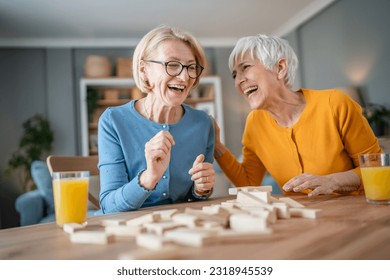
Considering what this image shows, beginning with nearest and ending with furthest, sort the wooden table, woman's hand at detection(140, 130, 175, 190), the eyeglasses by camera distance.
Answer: the wooden table → woman's hand at detection(140, 130, 175, 190) → the eyeglasses

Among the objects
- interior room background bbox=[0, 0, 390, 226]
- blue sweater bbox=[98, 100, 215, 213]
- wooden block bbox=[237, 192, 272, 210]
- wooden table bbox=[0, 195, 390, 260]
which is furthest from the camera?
interior room background bbox=[0, 0, 390, 226]

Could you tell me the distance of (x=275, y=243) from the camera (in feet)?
1.89

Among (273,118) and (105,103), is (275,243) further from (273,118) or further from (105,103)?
(105,103)

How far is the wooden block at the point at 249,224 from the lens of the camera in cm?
64

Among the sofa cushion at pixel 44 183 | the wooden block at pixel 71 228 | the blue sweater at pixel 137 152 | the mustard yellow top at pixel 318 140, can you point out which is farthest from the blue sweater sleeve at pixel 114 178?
the sofa cushion at pixel 44 183

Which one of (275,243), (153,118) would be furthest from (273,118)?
(275,243)

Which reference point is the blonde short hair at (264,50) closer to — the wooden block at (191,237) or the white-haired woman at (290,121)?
the white-haired woman at (290,121)

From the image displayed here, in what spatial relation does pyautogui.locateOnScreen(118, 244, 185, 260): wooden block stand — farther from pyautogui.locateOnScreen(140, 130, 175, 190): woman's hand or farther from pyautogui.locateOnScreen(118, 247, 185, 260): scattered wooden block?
pyautogui.locateOnScreen(140, 130, 175, 190): woman's hand

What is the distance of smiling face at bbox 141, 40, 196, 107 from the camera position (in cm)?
136

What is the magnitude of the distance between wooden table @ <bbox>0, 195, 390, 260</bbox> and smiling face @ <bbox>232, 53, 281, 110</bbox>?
0.76 metres

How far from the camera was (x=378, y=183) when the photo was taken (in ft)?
3.10

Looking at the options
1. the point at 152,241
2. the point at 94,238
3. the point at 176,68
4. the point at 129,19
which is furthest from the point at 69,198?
the point at 129,19

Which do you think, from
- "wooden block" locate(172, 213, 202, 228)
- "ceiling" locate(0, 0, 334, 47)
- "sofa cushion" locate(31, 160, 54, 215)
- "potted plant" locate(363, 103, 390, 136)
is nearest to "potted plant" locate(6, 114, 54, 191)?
"ceiling" locate(0, 0, 334, 47)

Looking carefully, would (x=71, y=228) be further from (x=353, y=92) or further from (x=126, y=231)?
(x=353, y=92)
